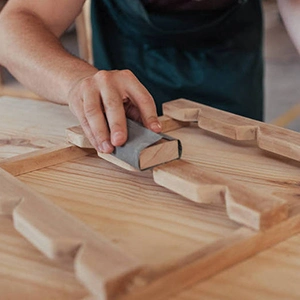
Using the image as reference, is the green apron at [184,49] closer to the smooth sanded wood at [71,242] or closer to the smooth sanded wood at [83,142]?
the smooth sanded wood at [83,142]

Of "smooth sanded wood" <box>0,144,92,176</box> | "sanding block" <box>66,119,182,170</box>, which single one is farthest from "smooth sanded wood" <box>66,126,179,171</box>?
"smooth sanded wood" <box>0,144,92,176</box>

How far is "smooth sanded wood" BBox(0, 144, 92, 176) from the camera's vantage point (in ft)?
2.34

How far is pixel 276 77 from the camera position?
11.1ft

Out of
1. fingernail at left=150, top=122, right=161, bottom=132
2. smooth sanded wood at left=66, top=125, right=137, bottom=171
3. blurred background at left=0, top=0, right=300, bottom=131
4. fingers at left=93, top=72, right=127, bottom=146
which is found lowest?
blurred background at left=0, top=0, right=300, bottom=131

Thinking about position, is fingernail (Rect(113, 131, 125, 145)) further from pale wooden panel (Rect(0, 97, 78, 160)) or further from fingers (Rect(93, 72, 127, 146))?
pale wooden panel (Rect(0, 97, 78, 160))

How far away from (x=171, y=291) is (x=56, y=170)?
0.31 meters

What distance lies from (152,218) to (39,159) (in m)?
0.22

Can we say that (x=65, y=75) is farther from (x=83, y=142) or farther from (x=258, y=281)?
(x=258, y=281)

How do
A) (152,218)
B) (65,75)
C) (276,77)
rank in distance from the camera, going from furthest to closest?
(276,77) → (65,75) → (152,218)

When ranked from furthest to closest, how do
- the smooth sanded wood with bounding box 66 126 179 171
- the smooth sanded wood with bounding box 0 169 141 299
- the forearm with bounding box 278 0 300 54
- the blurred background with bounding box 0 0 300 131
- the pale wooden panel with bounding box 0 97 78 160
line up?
the blurred background with bounding box 0 0 300 131 → the forearm with bounding box 278 0 300 54 → the pale wooden panel with bounding box 0 97 78 160 → the smooth sanded wood with bounding box 66 126 179 171 → the smooth sanded wood with bounding box 0 169 141 299

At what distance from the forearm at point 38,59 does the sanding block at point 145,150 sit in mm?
191

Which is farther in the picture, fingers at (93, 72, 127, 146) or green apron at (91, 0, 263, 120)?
green apron at (91, 0, 263, 120)

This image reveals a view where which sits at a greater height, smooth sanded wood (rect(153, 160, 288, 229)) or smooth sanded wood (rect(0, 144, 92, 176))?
smooth sanded wood (rect(153, 160, 288, 229))

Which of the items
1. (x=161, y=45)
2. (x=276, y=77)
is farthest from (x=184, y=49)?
(x=276, y=77)
